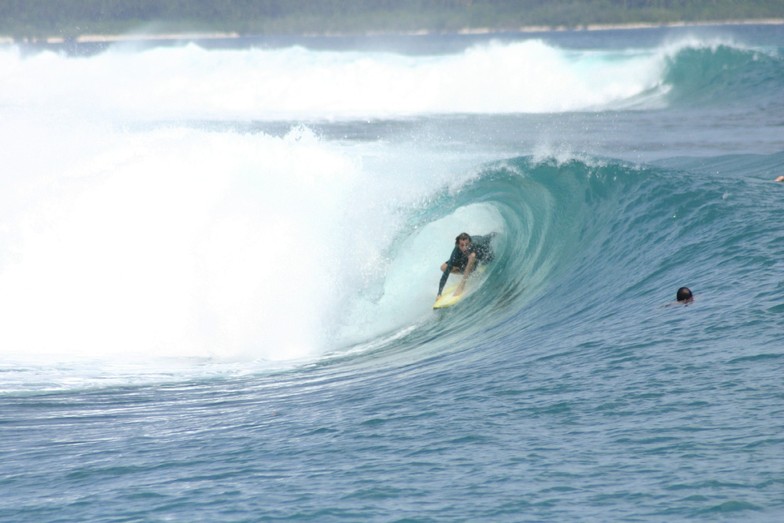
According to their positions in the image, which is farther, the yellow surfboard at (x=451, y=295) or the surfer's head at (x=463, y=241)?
the surfer's head at (x=463, y=241)

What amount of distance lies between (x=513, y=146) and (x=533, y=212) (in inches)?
553

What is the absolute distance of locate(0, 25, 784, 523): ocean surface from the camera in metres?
7.19

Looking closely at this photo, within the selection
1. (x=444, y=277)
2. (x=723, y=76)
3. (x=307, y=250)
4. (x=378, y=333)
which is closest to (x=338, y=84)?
(x=723, y=76)

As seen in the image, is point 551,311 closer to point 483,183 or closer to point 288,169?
point 483,183

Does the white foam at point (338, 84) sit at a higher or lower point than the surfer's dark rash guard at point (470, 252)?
higher

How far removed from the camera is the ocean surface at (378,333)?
7.19m

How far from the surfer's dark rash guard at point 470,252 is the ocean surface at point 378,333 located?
0.91 ft

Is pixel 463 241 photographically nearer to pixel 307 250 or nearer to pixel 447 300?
pixel 447 300

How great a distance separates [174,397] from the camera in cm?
1027

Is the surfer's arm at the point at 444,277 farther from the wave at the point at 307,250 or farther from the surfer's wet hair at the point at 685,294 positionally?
the surfer's wet hair at the point at 685,294

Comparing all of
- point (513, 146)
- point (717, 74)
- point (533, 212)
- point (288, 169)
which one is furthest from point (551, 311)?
point (717, 74)

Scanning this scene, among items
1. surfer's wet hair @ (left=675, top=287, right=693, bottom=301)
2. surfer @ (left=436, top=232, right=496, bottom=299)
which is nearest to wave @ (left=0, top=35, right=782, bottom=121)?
surfer @ (left=436, top=232, right=496, bottom=299)

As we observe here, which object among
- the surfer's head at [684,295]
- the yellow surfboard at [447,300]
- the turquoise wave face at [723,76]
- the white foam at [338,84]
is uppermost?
the white foam at [338,84]

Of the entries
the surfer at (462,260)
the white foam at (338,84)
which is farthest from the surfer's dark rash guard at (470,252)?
the white foam at (338,84)
